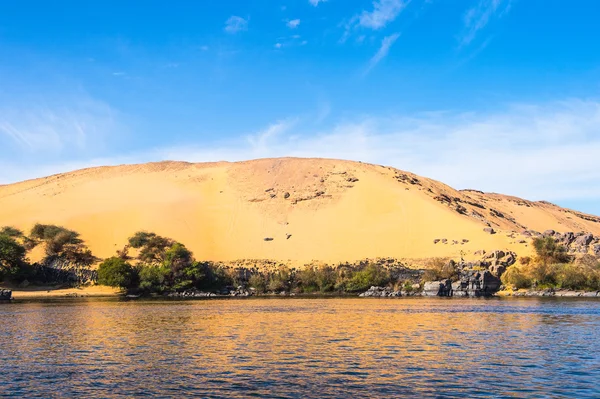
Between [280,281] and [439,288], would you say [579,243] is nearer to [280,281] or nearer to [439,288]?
[439,288]

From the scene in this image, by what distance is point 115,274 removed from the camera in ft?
201

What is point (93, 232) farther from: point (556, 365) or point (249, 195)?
point (556, 365)

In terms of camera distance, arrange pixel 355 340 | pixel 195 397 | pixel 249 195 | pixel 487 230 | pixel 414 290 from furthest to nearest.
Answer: pixel 249 195 < pixel 487 230 < pixel 414 290 < pixel 355 340 < pixel 195 397

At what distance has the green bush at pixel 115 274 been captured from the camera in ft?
201

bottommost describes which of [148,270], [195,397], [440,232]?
[195,397]

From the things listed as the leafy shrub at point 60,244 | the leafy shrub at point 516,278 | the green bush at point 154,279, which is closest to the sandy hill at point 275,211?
the leafy shrub at point 60,244

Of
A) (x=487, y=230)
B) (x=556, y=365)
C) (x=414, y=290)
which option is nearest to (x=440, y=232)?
(x=487, y=230)

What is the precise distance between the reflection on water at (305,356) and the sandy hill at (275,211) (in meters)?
44.7

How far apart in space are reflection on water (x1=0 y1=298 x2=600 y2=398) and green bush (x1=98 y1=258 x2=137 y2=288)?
27137mm

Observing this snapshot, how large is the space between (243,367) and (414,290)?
45.3 metres

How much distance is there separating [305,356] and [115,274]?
45.7m

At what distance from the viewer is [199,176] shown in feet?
384

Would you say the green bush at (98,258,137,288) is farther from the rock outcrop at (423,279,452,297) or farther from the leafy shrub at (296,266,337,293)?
the rock outcrop at (423,279,452,297)

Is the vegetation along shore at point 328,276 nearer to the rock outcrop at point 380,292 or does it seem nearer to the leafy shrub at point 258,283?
the leafy shrub at point 258,283
